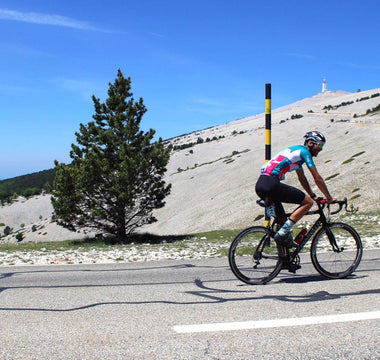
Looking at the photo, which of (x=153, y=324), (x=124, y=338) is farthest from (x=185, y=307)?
(x=124, y=338)

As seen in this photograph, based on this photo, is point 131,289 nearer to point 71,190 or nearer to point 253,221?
point 71,190

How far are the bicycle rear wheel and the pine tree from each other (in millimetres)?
15468

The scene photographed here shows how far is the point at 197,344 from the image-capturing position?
3.60 meters

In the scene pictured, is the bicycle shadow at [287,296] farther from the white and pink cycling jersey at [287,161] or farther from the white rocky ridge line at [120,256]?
the white rocky ridge line at [120,256]

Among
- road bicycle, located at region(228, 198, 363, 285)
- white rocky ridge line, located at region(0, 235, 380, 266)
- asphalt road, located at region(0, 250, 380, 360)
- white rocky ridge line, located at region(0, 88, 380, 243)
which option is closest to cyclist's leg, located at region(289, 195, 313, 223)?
road bicycle, located at region(228, 198, 363, 285)

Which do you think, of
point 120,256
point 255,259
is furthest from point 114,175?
point 255,259

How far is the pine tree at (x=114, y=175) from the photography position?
2173 cm

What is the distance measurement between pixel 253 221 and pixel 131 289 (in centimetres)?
2356

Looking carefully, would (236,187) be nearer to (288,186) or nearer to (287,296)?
(288,186)

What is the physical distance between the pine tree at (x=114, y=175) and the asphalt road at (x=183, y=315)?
48.1 ft

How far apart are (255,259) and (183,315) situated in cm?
209

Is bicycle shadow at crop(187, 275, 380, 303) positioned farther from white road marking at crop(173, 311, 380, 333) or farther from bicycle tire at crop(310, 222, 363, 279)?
bicycle tire at crop(310, 222, 363, 279)

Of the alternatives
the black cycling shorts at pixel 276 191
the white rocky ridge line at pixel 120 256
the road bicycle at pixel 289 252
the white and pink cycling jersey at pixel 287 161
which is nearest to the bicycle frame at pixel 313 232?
the road bicycle at pixel 289 252

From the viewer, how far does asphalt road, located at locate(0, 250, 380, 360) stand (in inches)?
137
